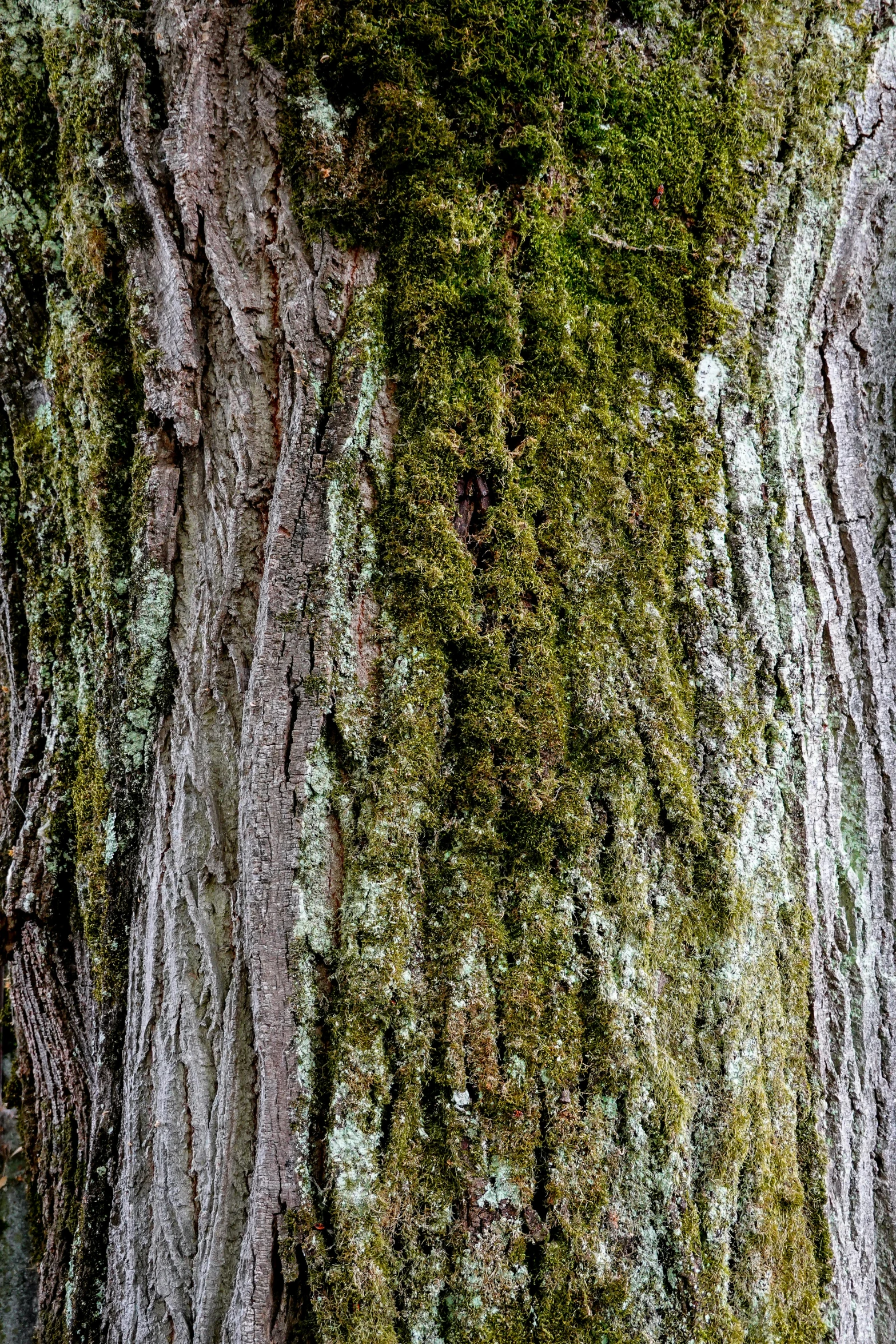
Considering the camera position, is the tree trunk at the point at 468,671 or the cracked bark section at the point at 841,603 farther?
the cracked bark section at the point at 841,603

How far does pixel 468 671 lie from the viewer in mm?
1318

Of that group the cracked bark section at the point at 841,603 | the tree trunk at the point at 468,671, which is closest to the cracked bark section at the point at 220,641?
the tree trunk at the point at 468,671

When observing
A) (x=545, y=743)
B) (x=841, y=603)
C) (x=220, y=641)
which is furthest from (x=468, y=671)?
(x=841, y=603)

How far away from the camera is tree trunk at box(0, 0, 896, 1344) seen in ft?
4.09

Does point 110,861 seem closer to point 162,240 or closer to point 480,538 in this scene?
point 480,538

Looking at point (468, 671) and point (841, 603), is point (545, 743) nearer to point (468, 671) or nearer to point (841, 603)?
point (468, 671)

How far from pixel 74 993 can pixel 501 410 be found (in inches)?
61.0

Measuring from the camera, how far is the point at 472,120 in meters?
1.34

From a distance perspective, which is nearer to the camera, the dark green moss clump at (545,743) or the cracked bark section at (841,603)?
the dark green moss clump at (545,743)

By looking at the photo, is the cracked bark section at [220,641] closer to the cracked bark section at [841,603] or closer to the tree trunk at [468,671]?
the tree trunk at [468,671]

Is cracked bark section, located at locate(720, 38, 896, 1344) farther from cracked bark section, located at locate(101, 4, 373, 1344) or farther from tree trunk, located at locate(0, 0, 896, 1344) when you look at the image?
cracked bark section, located at locate(101, 4, 373, 1344)

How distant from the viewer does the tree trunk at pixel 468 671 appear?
1246 mm

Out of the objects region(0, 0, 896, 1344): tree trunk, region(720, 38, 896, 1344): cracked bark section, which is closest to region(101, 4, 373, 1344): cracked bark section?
region(0, 0, 896, 1344): tree trunk

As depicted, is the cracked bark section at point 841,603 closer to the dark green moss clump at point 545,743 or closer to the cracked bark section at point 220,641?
the dark green moss clump at point 545,743
